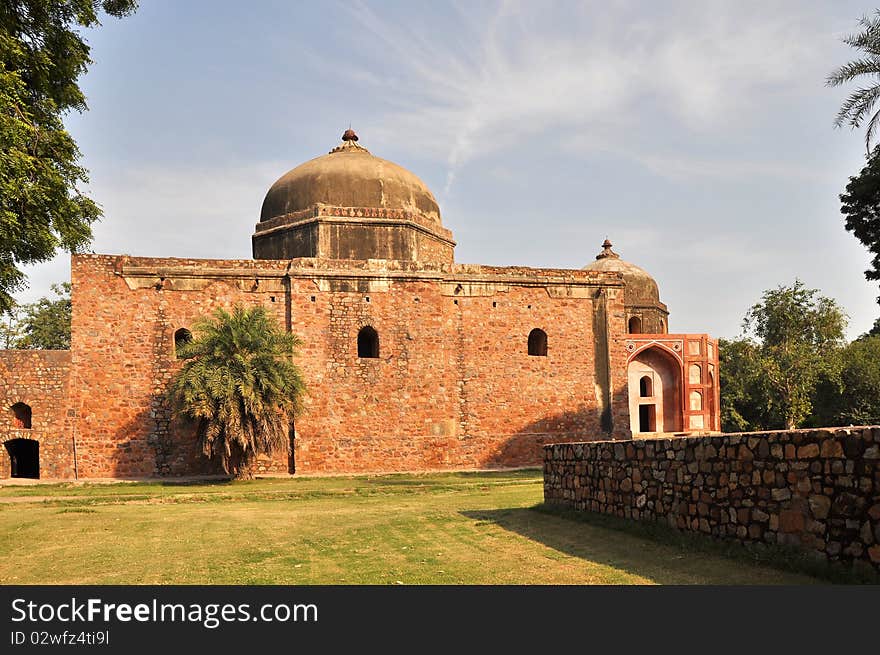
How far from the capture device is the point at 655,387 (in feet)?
82.0

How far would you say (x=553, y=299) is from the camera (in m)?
20.1

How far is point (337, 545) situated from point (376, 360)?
11.6m

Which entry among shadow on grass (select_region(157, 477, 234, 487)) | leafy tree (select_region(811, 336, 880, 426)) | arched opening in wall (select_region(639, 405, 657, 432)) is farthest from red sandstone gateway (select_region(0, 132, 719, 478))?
leafy tree (select_region(811, 336, 880, 426))

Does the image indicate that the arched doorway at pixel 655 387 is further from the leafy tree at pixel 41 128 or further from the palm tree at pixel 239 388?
the leafy tree at pixel 41 128

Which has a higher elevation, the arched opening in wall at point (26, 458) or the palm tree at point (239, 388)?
the palm tree at point (239, 388)

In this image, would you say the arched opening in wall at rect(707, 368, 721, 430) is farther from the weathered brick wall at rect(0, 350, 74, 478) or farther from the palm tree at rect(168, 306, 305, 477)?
the weathered brick wall at rect(0, 350, 74, 478)

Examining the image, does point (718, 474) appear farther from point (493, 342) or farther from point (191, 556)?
point (493, 342)

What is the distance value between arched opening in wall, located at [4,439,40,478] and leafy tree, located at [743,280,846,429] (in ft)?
80.4

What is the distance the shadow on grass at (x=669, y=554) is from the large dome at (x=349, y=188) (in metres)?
13.2

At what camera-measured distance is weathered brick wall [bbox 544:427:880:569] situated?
4.73 m

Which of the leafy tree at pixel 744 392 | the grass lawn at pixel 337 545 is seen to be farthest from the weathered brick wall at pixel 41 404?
the leafy tree at pixel 744 392

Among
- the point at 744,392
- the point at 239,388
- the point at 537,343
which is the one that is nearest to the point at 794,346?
the point at 744,392

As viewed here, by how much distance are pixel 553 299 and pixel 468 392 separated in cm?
348

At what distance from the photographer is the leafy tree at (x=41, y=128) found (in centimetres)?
641
